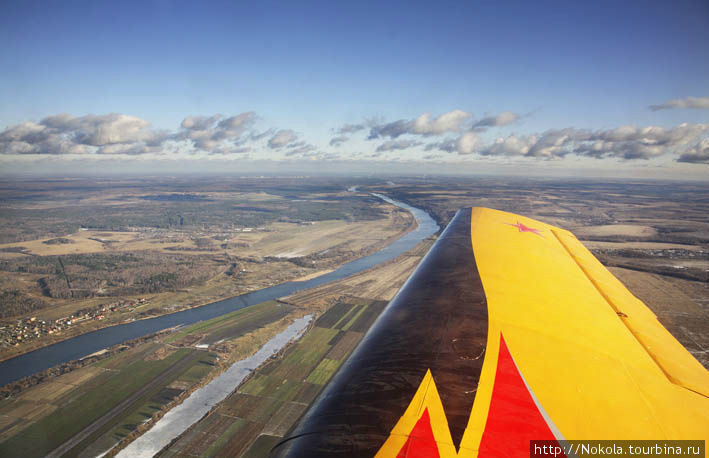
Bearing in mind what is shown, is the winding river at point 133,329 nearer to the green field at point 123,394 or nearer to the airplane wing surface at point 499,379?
the green field at point 123,394

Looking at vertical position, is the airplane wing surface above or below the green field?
above

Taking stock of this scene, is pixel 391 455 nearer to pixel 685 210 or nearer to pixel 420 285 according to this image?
pixel 420 285

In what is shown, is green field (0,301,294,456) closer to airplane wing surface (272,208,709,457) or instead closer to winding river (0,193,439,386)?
winding river (0,193,439,386)

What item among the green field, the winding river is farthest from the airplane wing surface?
the winding river

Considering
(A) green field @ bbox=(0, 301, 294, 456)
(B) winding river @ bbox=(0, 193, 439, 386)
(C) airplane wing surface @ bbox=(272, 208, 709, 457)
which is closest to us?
(C) airplane wing surface @ bbox=(272, 208, 709, 457)

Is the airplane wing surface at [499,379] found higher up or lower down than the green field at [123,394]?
higher up

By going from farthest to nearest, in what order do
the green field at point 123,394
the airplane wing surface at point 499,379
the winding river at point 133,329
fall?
the winding river at point 133,329, the green field at point 123,394, the airplane wing surface at point 499,379

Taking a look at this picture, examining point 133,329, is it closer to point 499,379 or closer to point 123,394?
point 123,394

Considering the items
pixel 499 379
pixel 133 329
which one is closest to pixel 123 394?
pixel 133 329

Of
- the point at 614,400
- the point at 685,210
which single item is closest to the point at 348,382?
the point at 614,400

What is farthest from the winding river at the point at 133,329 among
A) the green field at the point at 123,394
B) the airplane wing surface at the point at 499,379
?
the airplane wing surface at the point at 499,379
